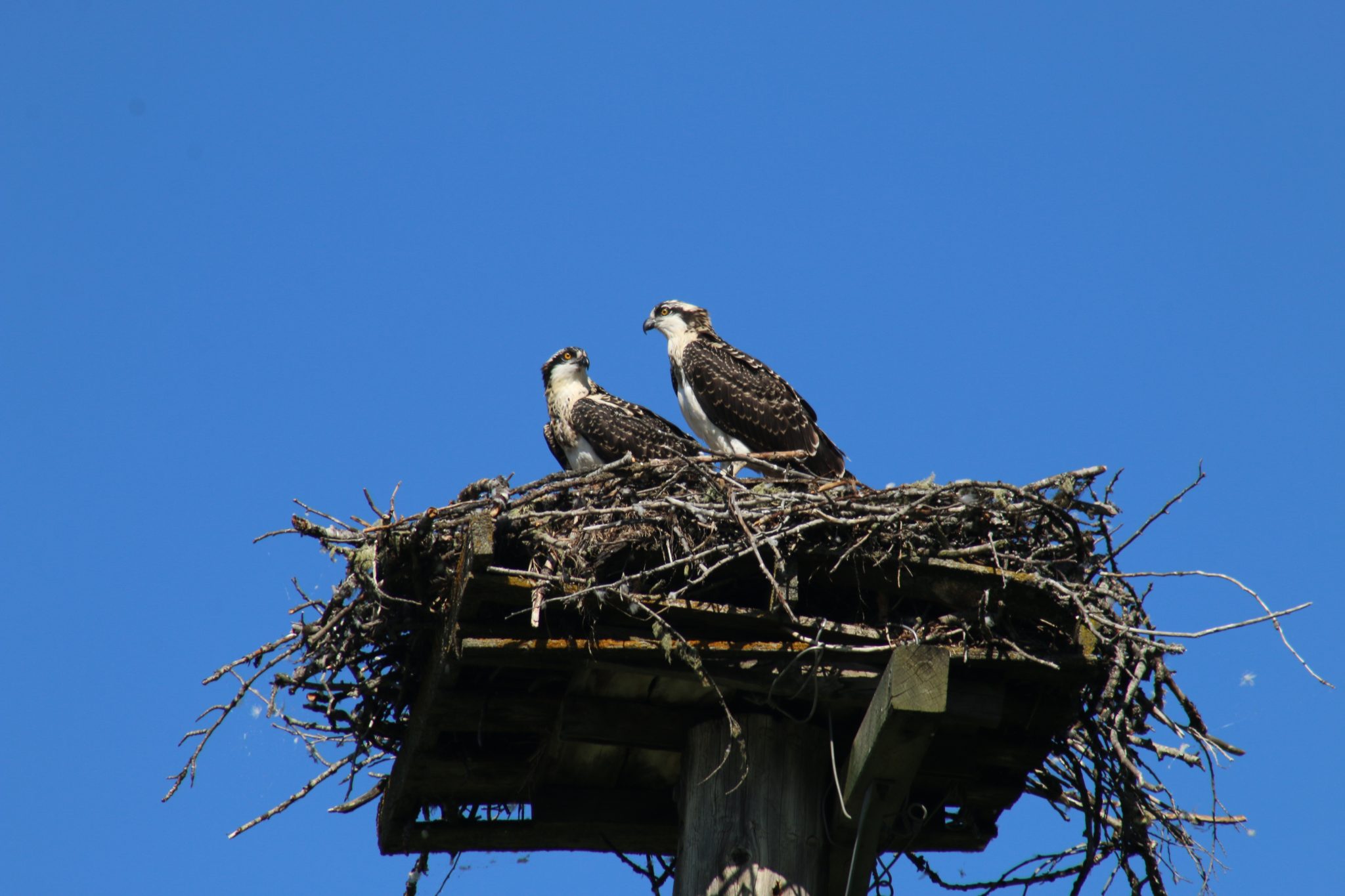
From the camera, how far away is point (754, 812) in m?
5.70

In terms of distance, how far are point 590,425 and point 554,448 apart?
688 mm

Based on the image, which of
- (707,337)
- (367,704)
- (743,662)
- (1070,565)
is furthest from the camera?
(707,337)

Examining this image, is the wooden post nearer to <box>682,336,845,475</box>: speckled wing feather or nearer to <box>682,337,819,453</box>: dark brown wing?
<box>682,336,845,475</box>: speckled wing feather

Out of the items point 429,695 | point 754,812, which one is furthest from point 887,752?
point 429,695

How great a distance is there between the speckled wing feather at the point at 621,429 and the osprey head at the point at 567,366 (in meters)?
0.45

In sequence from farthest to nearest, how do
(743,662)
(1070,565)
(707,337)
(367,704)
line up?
(707,337), (367,704), (1070,565), (743,662)

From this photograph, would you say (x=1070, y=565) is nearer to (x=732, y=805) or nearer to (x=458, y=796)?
(x=732, y=805)

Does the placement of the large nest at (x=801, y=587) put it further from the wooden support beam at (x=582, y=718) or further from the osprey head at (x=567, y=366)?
the osprey head at (x=567, y=366)

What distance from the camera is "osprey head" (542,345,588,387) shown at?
10.8m

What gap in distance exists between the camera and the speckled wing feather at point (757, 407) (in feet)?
32.6

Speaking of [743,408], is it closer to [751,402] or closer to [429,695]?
[751,402]

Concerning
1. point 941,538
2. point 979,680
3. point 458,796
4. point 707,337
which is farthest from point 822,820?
point 707,337

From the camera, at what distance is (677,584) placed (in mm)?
5988

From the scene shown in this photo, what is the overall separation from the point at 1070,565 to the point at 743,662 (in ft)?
4.87
